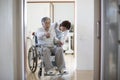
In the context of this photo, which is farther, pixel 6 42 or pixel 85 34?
pixel 85 34

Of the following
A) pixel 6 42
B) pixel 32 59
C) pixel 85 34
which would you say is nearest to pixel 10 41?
pixel 6 42

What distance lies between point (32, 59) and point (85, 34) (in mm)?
1307

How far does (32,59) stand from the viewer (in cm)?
466

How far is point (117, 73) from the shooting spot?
8.51 feet

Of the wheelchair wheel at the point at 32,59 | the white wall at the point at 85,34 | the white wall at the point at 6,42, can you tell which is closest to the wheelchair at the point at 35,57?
the wheelchair wheel at the point at 32,59

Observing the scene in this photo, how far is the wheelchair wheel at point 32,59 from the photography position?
4.48m

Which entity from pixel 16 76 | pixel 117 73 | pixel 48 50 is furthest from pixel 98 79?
pixel 48 50

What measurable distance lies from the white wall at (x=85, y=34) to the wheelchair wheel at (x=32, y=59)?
1002 mm

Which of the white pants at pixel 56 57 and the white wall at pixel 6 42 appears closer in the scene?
the white wall at pixel 6 42

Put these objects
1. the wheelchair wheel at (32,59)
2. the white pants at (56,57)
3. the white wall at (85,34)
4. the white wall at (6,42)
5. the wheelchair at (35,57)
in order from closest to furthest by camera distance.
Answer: the white wall at (6,42) < the white pants at (56,57) < the wheelchair at (35,57) < the wheelchair wheel at (32,59) < the white wall at (85,34)

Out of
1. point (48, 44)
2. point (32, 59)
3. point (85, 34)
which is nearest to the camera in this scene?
point (48, 44)

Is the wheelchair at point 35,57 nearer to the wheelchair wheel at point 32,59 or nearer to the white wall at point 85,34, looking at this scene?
the wheelchair wheel at point 32,59

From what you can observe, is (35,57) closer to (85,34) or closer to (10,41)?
(85,34)

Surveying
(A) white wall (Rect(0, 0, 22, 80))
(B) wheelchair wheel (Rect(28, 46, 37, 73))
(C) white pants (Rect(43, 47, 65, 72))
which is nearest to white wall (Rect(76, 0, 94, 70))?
(C) white pants (Rect(43, 47, 65, 72))
